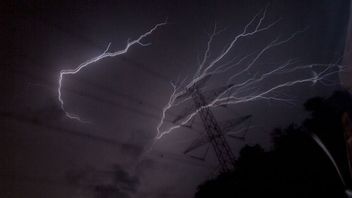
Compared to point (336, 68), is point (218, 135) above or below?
below

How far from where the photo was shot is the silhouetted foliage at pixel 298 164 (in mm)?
13820

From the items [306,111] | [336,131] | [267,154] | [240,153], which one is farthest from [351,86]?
[240,153]

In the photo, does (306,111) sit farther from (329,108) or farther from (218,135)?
(218,135)

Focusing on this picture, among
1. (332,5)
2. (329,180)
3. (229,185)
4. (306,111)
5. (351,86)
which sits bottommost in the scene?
(329,180)

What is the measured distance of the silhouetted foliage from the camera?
13820 millimetres

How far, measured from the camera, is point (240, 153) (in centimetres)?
1806

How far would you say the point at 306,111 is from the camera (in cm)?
1838

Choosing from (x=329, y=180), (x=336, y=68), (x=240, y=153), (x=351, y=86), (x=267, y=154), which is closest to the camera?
(x=329, y=180)

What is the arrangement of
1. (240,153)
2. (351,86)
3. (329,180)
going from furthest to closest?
(240,153) → (351,86) → (329,180)

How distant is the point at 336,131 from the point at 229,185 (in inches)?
225

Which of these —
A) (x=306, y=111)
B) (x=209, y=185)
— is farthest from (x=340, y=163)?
(x=209, y=185)

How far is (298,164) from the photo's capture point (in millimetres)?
14625

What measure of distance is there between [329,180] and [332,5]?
12623 millimetres

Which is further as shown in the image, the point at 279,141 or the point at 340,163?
the point at 279,141
